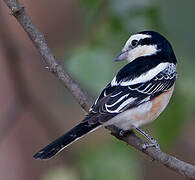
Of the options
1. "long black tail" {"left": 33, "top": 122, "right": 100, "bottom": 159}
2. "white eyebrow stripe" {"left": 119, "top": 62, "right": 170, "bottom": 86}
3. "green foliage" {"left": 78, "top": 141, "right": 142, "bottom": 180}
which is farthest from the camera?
"green foliage" {"left": 78, "top": 141, "right": 142, "bottom": 180}

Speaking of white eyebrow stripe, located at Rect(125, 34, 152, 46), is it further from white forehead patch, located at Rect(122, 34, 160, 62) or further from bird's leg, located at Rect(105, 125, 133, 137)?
bird's leg, located at Rect(105, 125, 133, 137)

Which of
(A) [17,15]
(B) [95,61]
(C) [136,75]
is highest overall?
(A) [17,15]

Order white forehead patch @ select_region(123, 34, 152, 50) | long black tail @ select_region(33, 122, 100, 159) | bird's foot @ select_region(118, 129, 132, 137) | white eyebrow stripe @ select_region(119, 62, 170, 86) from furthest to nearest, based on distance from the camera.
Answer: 1. white forehead patch @ select_region(123, 34, 152, 50)
2. white eyebrow stripe @ select_region(119, 62, 170, 86)
3. bird's foot @ select_region(118, 129, 132, 137)
4. long black tail @ select_region(33, 122, 100, 159)

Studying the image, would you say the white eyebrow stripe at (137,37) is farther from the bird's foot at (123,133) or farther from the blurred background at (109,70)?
the bird's foot at (123,133)

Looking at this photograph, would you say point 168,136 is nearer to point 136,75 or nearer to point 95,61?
point 136,75

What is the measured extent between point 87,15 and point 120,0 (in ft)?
0.82

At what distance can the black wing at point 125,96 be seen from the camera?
9.64 feet

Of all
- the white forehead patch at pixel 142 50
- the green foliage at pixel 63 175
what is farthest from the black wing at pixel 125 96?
the green foliage at pixel 63 175

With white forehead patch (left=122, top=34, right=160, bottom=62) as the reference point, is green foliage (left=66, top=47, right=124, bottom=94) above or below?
above

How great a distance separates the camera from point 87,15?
3211mm

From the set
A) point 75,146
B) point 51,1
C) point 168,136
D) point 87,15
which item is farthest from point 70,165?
point 51,1

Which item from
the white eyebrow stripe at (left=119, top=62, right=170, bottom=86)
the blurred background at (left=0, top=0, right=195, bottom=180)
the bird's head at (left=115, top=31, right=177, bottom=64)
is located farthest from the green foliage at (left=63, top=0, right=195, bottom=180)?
the bird's head at (left=115, top=31, right=177, bottom=64)

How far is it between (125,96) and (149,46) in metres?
0.65

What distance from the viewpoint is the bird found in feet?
9.48
